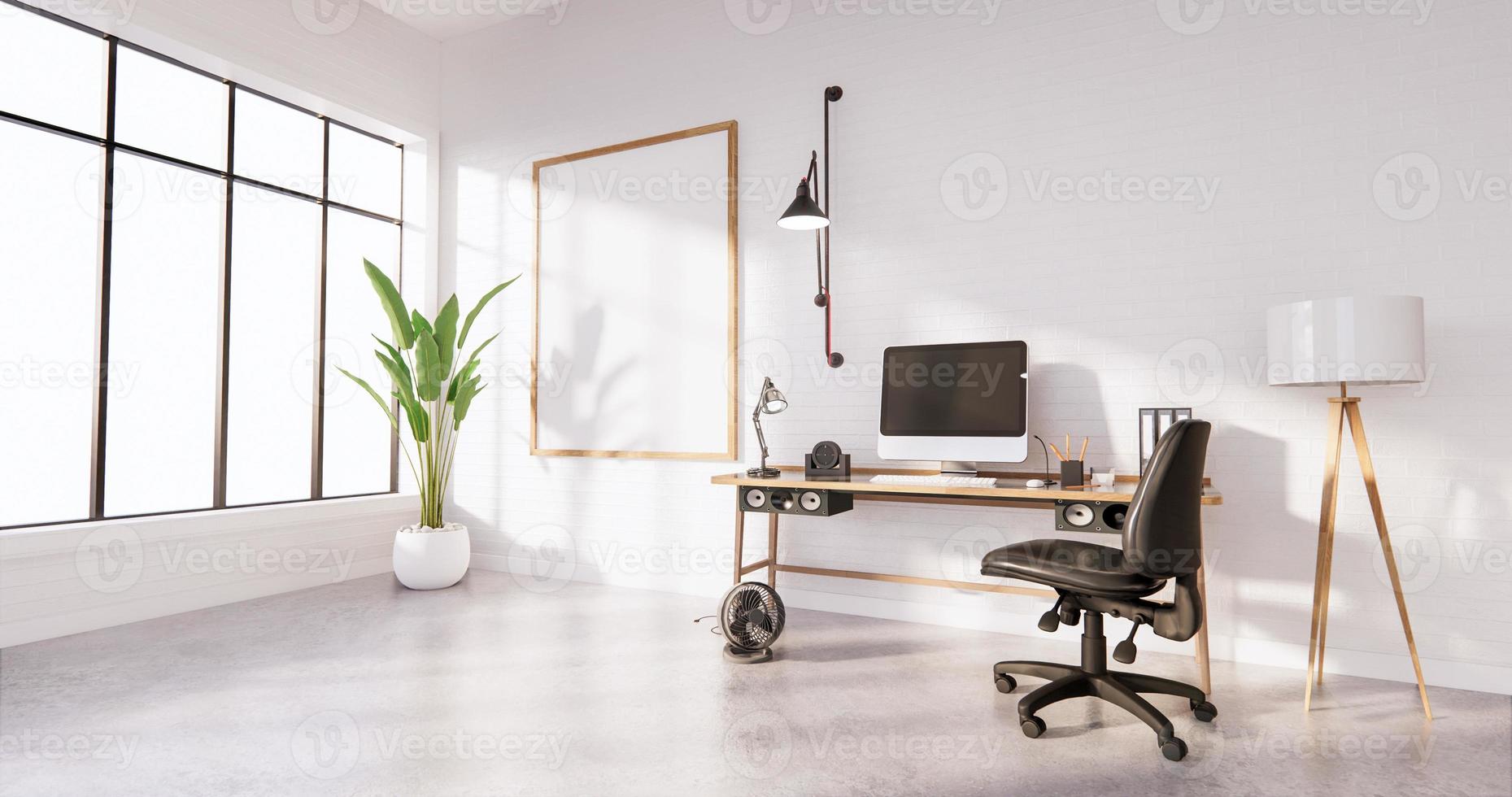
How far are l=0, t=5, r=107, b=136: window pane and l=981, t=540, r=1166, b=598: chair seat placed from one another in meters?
4.50

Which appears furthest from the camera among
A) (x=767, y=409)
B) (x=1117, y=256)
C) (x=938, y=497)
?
(x=767, y=409)

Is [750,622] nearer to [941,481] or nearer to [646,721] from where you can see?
[646,721]

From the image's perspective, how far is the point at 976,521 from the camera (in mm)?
3680

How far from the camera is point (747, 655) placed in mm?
3135

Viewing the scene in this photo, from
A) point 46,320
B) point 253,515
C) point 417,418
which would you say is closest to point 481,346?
point 417,418

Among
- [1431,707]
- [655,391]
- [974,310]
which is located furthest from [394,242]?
[1431,707]

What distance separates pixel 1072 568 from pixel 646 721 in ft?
4.60

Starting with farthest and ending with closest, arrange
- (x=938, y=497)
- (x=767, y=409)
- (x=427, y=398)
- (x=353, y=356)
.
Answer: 1. (x=353, y=356)
2. (x=427, y=398)
3. (x=767, y=409)
4. (x=938, y=497)

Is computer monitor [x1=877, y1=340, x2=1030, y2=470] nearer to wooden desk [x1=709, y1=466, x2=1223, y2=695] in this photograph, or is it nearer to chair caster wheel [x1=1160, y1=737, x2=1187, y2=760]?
wooden desk [x1=709, y1=466, x2=1223, y2=695]

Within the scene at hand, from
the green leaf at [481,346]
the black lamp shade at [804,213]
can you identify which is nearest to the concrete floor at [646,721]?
the green leaf at [481,346]

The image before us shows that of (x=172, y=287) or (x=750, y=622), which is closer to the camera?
(x=750, y=622)

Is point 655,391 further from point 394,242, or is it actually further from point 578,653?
point 394,242

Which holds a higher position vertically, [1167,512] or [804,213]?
[804,213]

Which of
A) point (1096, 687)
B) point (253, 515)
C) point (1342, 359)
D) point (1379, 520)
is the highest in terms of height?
point (1342, 359)
